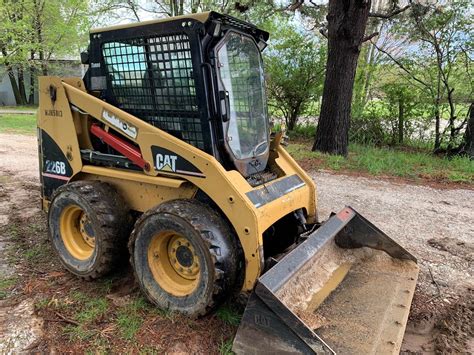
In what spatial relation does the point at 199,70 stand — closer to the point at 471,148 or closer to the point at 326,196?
the point at 326,196

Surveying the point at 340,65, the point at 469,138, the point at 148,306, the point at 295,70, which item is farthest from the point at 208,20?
the point at 295,70

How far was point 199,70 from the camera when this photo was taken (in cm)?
297

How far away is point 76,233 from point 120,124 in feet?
3.78

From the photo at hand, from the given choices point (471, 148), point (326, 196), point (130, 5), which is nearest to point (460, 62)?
point (471, 148)

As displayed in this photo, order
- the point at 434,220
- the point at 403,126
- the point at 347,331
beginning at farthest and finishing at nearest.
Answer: the point at 403,126 < the point at 434,220 < the point at 347,331

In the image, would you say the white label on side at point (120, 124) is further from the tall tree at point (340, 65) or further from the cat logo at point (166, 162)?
the tall tree at point (340, 65)

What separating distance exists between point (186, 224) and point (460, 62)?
9116 millimetres

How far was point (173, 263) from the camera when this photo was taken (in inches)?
122

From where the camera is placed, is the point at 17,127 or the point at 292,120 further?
the point at 17,127

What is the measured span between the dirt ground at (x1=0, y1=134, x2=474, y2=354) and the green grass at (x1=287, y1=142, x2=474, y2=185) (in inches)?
79.5

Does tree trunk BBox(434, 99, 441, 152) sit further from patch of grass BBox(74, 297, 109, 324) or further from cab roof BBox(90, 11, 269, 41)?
patch of grass BBox(74, 297, 109, 324)

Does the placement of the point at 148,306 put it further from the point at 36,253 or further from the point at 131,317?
the point at 36,253

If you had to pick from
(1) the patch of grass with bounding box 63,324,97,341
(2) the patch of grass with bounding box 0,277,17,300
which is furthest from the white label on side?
(2) the patch of grass with bounding box 0,277,17,300

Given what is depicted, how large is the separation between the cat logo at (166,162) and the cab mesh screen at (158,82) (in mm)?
216
